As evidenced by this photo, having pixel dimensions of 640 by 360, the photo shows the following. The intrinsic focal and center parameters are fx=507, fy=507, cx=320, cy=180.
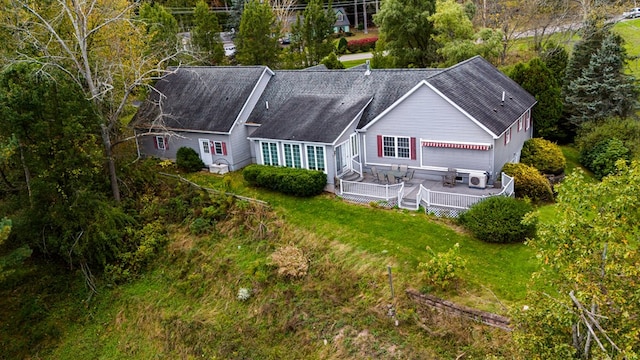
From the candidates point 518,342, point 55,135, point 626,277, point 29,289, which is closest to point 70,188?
point 55,135

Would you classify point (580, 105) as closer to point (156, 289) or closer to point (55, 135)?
point (156, 289)

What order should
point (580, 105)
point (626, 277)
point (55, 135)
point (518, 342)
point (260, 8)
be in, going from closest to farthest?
point (626, 277)
point (518, 342)
point (55, 135)
point (580, 105)
point (260, 8)

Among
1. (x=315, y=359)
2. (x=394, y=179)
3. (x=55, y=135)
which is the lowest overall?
(x=315, y=359)

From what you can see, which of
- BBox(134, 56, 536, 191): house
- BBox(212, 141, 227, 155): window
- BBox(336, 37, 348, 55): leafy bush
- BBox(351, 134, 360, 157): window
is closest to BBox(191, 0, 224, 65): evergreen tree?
BBox(134, 56, 536, 191): house

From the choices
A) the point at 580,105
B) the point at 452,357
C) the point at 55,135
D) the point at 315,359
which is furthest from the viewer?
the point at 580,105

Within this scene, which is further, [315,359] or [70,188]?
[70,188]

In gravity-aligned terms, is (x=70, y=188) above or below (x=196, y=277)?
above
